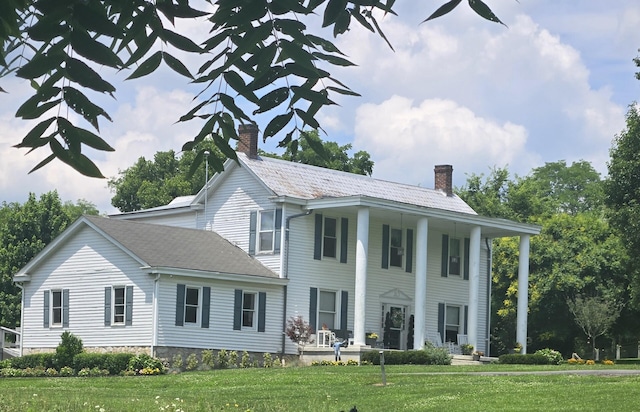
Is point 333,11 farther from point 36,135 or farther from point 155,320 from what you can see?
point 155,320

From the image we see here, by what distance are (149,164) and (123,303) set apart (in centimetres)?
3595

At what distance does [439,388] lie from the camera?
23375 millimetres

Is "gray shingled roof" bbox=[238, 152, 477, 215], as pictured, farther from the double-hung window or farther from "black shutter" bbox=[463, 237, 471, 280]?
the double-hung window

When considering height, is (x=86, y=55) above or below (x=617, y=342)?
above

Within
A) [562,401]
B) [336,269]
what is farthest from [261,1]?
[336,269]

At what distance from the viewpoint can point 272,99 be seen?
4.88 metres

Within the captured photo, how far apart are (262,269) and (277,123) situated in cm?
3303

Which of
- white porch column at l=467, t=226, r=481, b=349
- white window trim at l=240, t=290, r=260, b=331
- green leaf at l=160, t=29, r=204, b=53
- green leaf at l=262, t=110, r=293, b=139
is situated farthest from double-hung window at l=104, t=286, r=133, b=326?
green leaf at l=160, t=29, r=204, b=53

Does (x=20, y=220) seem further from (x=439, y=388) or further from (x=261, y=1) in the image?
(x=261, y=1)

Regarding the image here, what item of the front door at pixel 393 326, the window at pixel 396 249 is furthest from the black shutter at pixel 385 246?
the front door at pixel 393 326

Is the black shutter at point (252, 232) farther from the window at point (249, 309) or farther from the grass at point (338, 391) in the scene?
the grass at point (338, 391)

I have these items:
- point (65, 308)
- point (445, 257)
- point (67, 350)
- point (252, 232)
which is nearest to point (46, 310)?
point (65, 308)

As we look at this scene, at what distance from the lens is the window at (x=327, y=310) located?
39438mm

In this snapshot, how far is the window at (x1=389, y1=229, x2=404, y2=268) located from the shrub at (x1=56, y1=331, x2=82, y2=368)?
12.7 metres
